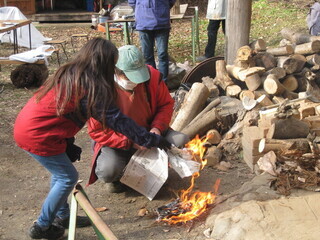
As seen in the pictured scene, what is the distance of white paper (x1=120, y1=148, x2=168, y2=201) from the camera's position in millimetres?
4324

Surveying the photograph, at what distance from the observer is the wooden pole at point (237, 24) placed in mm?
6758

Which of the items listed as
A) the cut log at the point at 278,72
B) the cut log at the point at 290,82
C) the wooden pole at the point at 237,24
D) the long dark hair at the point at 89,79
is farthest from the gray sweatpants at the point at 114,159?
the wooden pole at the point at 237,24

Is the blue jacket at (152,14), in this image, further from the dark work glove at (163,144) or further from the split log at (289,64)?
the dark work glove at (163,144)

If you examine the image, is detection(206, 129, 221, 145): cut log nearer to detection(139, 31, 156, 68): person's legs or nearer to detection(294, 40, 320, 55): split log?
detection(294, 40, 320, 55): split log

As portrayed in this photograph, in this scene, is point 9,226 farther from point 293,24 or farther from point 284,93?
point 293,24

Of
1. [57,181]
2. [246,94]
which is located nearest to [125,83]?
[57,181]

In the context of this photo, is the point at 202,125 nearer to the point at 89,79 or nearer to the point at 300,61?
the point at 300,61

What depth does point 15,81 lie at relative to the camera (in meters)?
9.05

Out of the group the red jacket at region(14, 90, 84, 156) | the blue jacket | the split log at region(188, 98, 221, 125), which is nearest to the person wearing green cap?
the red jacket at region(14, 90, 84, 156)

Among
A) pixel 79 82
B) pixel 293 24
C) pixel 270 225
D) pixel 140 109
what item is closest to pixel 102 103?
pixel 79 82

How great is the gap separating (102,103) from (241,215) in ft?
4.87

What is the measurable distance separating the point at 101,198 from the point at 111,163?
19.3 inches

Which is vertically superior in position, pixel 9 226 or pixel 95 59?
pixel 95 59

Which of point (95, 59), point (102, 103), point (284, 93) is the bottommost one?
point (284, 93)
